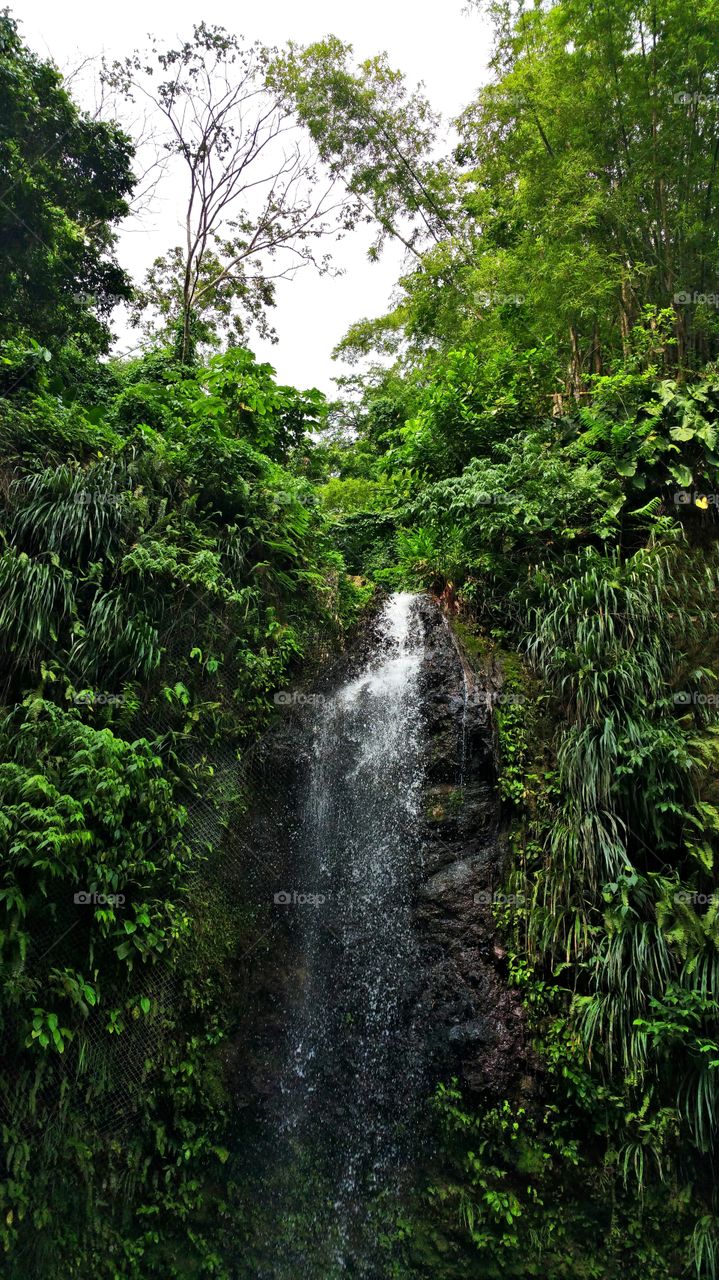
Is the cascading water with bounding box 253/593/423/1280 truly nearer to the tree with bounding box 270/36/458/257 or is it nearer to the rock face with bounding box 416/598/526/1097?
the rock face with bounding box 416/598/526/1097

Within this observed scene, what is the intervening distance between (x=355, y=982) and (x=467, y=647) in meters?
2.89

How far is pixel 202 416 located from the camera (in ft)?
23.1

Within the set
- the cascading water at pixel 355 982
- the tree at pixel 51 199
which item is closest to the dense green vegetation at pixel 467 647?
the tree at pixel 51 199

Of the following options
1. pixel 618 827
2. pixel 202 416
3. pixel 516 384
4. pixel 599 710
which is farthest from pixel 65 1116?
pixel 516 384

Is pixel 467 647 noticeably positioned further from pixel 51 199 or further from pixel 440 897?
pixel 51 199

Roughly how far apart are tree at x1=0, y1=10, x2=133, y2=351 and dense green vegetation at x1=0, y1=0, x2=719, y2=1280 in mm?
45

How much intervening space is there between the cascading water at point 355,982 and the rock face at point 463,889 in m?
0.15

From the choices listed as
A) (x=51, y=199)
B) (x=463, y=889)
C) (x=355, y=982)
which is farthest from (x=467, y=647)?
(x=51, y=199)

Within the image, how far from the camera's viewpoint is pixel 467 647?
6.18 meters

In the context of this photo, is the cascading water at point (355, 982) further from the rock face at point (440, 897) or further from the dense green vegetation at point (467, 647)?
the dense green vegetation at point (467, 647)

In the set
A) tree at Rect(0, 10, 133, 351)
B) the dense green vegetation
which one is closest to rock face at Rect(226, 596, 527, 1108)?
the dense green vegetation

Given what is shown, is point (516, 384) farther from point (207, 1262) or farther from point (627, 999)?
point (207, 1262)

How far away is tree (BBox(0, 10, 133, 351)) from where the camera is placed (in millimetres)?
7906

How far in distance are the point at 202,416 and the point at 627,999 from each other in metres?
6.24
